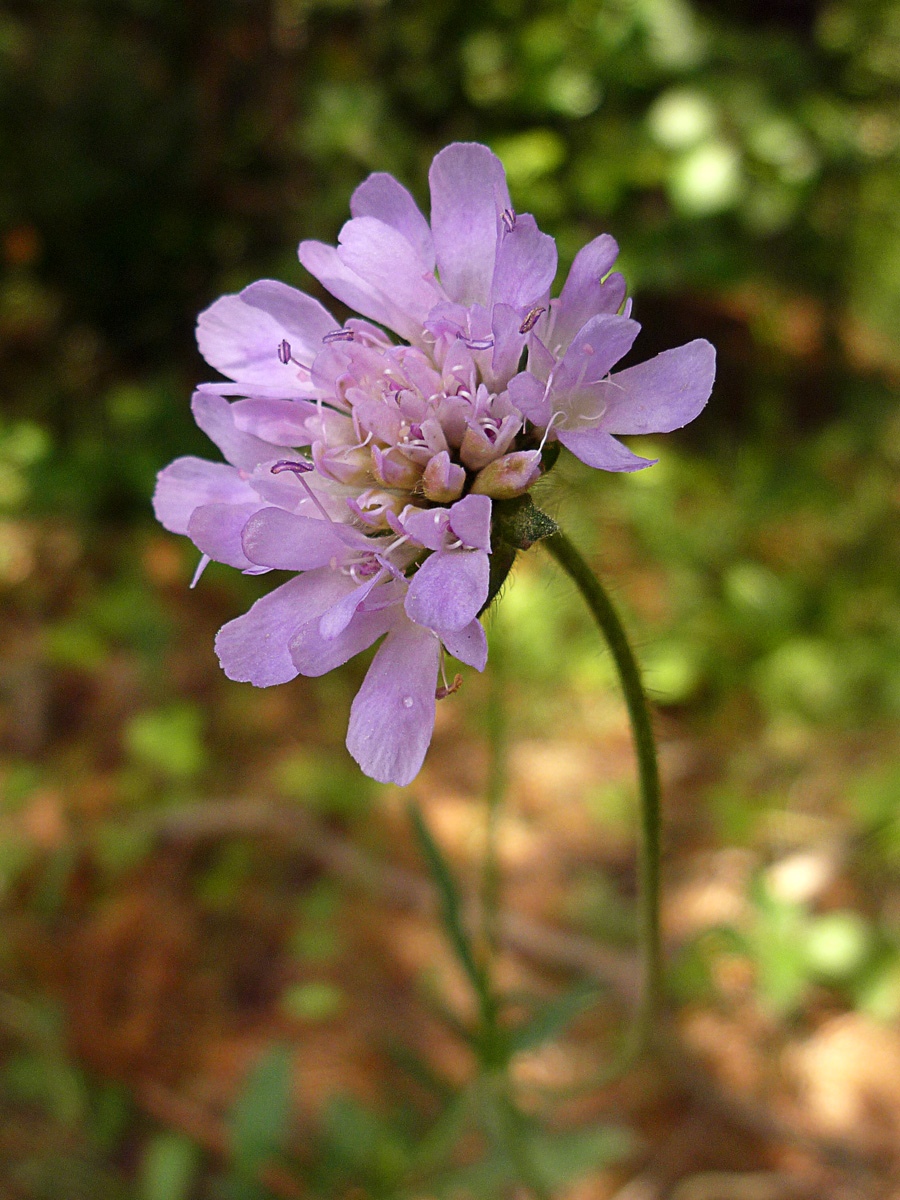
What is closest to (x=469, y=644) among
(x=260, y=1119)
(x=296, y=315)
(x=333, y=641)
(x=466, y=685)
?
(x=333, y=641)

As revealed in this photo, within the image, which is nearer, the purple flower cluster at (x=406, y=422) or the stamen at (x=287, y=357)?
the purple flower cluster at (x=406, y=422)

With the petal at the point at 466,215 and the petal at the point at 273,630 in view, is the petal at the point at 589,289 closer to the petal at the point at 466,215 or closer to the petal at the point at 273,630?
the petal at the point at 466,215

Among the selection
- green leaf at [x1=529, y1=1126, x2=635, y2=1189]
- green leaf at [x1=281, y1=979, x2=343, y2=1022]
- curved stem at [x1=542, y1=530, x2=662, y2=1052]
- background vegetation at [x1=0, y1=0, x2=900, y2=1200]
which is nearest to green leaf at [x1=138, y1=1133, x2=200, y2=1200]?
background vegetation at [x1=0, y1=0, x2=900, y2=1200]

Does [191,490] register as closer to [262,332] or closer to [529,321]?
[262,332]

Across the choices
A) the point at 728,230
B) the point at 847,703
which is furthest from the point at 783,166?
the point at 847,703

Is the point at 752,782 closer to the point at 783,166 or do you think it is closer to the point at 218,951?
the point at 218,951

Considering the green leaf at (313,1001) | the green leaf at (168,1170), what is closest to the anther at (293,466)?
the green leaf at (168,1170)

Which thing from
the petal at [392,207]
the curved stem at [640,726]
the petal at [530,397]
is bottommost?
the curved stem at [640,726]
